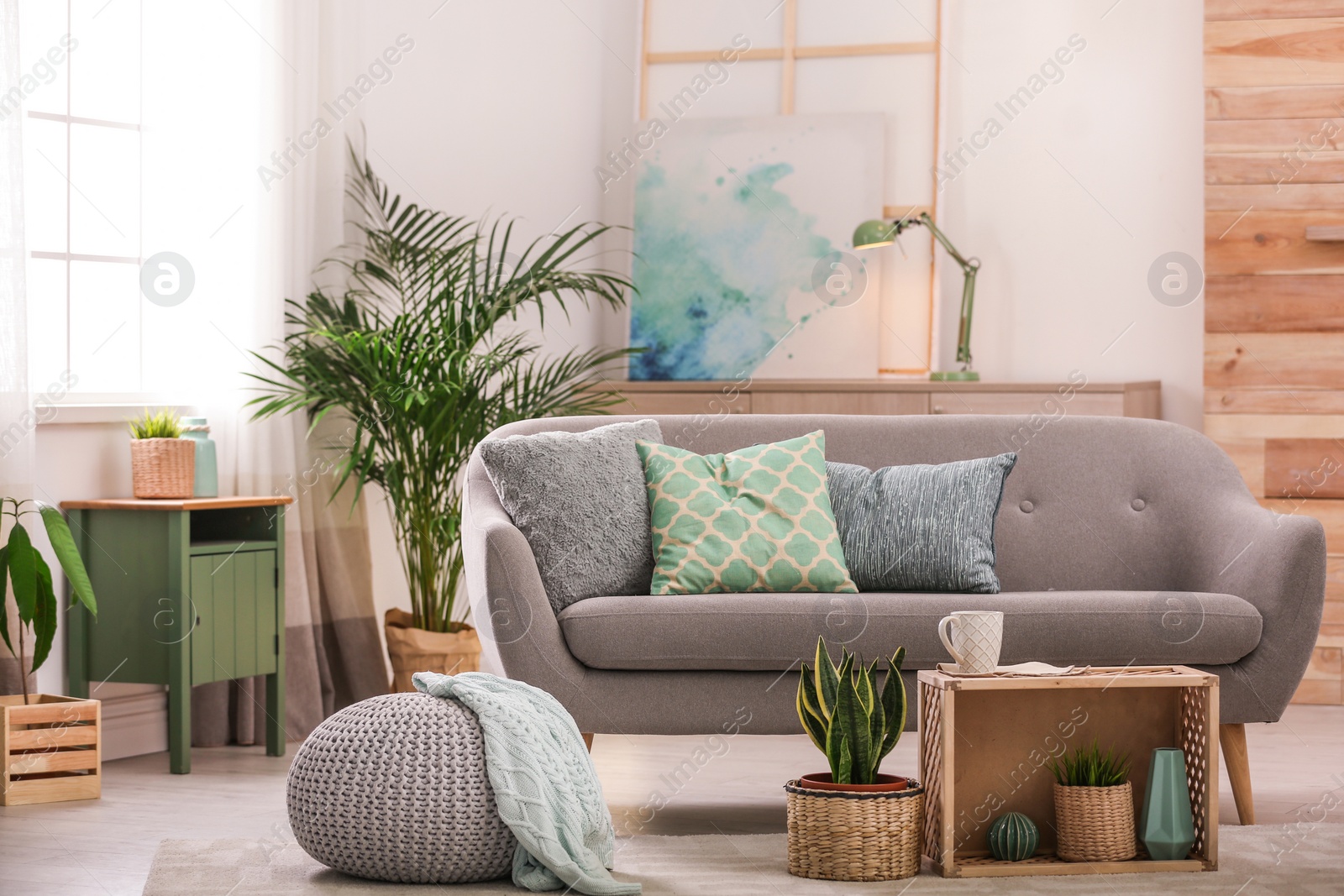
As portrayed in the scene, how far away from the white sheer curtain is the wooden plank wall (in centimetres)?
342

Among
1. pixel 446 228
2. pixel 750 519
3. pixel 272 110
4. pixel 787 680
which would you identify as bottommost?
pixel 787 680

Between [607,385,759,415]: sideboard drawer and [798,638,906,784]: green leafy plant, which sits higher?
[607,385,759,415]: sideboard drawer

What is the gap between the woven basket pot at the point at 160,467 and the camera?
3578mm

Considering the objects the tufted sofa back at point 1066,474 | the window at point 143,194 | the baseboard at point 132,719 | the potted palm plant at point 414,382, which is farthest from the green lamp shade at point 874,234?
the baseboard at point 132,719

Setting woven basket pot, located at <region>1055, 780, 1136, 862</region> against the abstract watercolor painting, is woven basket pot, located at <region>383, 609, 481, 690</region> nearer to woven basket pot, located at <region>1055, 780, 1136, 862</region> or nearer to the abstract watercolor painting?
the abstract watercolor painting

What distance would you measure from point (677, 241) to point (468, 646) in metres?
1.80

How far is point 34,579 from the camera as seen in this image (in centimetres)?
309

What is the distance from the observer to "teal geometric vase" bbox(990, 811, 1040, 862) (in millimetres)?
2475

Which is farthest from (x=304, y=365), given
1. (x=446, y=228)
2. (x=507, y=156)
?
(x=507, y=156)

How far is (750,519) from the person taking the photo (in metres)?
3.09

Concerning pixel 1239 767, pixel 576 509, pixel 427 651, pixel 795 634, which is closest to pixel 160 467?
pixel 427 651

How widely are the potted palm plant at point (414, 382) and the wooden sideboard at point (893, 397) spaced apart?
0.45 m

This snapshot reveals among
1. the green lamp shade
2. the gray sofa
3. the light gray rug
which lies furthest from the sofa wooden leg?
the green lamp shade

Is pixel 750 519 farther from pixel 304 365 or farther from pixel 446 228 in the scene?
pixel 446 228
